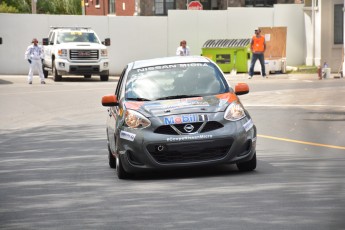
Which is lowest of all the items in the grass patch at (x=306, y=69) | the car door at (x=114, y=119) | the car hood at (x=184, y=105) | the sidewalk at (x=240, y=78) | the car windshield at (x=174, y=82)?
the sidewalk at (x=240, y=78)

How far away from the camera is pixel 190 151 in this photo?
12.4 meters

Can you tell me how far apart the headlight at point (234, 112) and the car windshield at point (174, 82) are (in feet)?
2.15

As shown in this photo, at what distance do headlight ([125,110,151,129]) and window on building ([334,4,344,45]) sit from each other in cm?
2945

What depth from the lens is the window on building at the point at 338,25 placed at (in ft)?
135

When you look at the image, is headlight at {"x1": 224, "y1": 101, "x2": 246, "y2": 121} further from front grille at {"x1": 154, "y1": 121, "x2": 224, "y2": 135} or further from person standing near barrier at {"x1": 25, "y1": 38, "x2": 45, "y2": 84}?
person standing near barrier at {"x1": 25, "y1": 38, "x2": 45, "y2": 84}

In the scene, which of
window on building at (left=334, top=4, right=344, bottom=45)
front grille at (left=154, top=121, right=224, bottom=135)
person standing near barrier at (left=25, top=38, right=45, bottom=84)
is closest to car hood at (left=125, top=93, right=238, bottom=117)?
front grille at (left=154, top=121, right=224, bottom=135)

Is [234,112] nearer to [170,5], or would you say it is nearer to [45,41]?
[45,41]

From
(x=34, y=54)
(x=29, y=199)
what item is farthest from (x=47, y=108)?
(x=29, y=199)

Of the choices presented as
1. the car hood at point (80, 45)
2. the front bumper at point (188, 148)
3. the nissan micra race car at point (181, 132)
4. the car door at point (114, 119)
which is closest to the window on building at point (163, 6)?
the car hood at point (80, 45)

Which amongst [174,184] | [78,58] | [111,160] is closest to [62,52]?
[78,58]

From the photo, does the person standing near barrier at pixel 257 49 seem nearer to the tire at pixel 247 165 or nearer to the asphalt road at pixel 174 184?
the asphalt road at pixel 174 184

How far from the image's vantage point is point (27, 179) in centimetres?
1317

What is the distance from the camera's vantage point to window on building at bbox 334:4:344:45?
4122 centimetres

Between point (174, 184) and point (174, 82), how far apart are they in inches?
80.6
